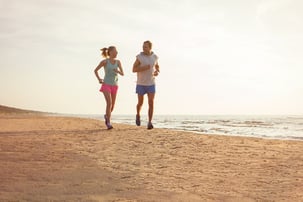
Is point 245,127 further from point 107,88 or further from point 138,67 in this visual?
point 107,88

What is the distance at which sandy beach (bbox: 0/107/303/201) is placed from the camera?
481 cm

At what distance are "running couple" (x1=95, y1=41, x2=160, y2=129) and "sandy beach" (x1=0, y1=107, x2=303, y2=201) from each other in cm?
191

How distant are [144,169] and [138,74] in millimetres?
5361

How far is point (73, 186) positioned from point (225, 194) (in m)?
1.78

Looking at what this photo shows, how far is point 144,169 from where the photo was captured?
6.06 metres

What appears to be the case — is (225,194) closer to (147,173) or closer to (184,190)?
(184,190)

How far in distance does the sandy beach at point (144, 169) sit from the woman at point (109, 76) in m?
1.74

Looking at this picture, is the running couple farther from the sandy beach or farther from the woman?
the sandy beach

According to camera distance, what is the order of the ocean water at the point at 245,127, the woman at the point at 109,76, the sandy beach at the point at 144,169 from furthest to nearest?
the ocean water at the point at 245,127 → the woman at the point at 109,76 → the sandy beach at the point at 144,169

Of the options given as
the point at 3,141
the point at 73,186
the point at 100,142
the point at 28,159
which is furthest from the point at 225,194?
the point at 3,141

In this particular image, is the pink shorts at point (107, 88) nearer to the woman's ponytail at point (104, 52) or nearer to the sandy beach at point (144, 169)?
the woman's ponytail at point (104, 52)

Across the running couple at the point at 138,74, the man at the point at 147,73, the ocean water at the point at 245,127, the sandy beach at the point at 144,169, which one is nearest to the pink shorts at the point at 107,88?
the running couple at the point at 138,74

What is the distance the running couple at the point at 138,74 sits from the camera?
10781mm

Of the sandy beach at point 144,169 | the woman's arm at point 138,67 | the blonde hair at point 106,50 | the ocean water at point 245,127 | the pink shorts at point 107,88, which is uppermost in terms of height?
the blonde hair at point 106,50
